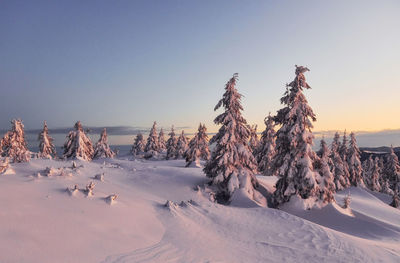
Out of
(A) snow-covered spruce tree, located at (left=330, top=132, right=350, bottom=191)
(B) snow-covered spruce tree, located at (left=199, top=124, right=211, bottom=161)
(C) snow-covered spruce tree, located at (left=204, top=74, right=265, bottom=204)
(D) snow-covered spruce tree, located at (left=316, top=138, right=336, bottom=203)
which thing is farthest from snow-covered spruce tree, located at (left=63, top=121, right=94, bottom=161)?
(A) snow-covered spruce tree, located at (left=330, top=132, right=350, bottom=191)

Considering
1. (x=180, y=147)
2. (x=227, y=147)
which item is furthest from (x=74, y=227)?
(x=180, y=147)

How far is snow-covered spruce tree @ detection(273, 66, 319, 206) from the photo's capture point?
1599 centimetres

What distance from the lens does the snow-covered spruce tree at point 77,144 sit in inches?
1324

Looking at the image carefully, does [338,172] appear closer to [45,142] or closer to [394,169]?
[394,169]

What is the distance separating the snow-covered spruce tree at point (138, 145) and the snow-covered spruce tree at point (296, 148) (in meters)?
56.2

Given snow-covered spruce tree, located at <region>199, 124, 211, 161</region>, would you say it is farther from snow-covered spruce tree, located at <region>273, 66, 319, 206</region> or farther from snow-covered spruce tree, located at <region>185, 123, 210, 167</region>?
snow-covered spruce tree, located at <region>273, 66, 319, 206</region>

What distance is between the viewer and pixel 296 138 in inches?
648

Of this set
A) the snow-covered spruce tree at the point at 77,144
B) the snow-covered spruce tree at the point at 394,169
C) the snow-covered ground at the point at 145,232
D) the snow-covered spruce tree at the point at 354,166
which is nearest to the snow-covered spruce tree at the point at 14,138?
the snow-covered spruce tree at the point at 77,144

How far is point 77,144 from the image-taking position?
3372 centimetres

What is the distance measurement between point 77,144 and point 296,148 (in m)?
29.4

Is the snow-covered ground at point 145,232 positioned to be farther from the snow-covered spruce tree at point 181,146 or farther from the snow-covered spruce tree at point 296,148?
the snow-covered spruce tree at point 181,146

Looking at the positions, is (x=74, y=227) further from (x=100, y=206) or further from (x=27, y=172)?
(x=27, y=172)

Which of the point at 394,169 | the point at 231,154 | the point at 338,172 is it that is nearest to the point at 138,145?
the point at 338,172

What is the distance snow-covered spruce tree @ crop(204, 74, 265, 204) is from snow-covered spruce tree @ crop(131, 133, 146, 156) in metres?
53.0
